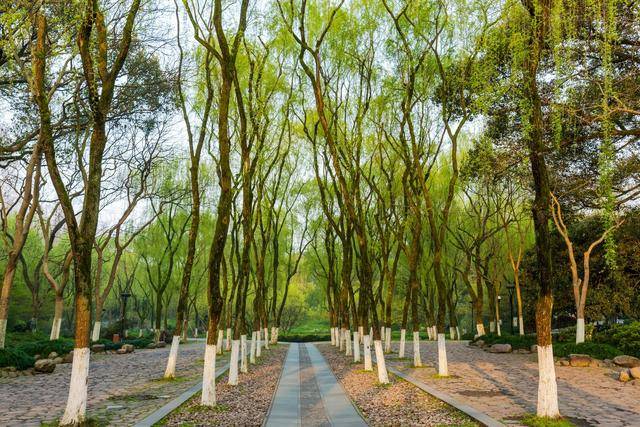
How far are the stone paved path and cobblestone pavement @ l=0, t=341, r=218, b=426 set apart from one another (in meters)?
2.65

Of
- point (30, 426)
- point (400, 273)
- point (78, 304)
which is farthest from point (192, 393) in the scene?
point (400, 273)

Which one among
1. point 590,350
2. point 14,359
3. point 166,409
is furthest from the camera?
point 590,350

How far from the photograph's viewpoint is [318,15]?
63.2 ft

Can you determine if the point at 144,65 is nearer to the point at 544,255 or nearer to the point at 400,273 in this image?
the point at 544,255

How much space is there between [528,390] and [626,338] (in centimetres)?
1014

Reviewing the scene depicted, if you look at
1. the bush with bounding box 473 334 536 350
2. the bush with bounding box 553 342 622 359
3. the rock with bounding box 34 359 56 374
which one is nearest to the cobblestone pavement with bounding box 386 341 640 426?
the bush with bounding box 553 342 622 359

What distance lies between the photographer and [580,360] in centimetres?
2017

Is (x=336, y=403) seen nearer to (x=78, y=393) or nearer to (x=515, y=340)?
(x=78, y=393)

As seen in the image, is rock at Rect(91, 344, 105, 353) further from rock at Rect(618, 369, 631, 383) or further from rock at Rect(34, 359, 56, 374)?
rock at Rect(618, 369, 631, 383)

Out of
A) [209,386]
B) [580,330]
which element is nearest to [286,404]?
[209,386]

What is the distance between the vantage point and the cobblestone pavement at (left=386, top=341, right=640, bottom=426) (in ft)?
32.9

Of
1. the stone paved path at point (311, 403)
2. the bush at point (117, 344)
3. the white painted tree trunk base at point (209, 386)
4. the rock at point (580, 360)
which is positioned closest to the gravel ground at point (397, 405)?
the stone paved path at point (311, 403)

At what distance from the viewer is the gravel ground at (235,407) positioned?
976cm

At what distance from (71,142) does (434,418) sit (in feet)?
60.4
